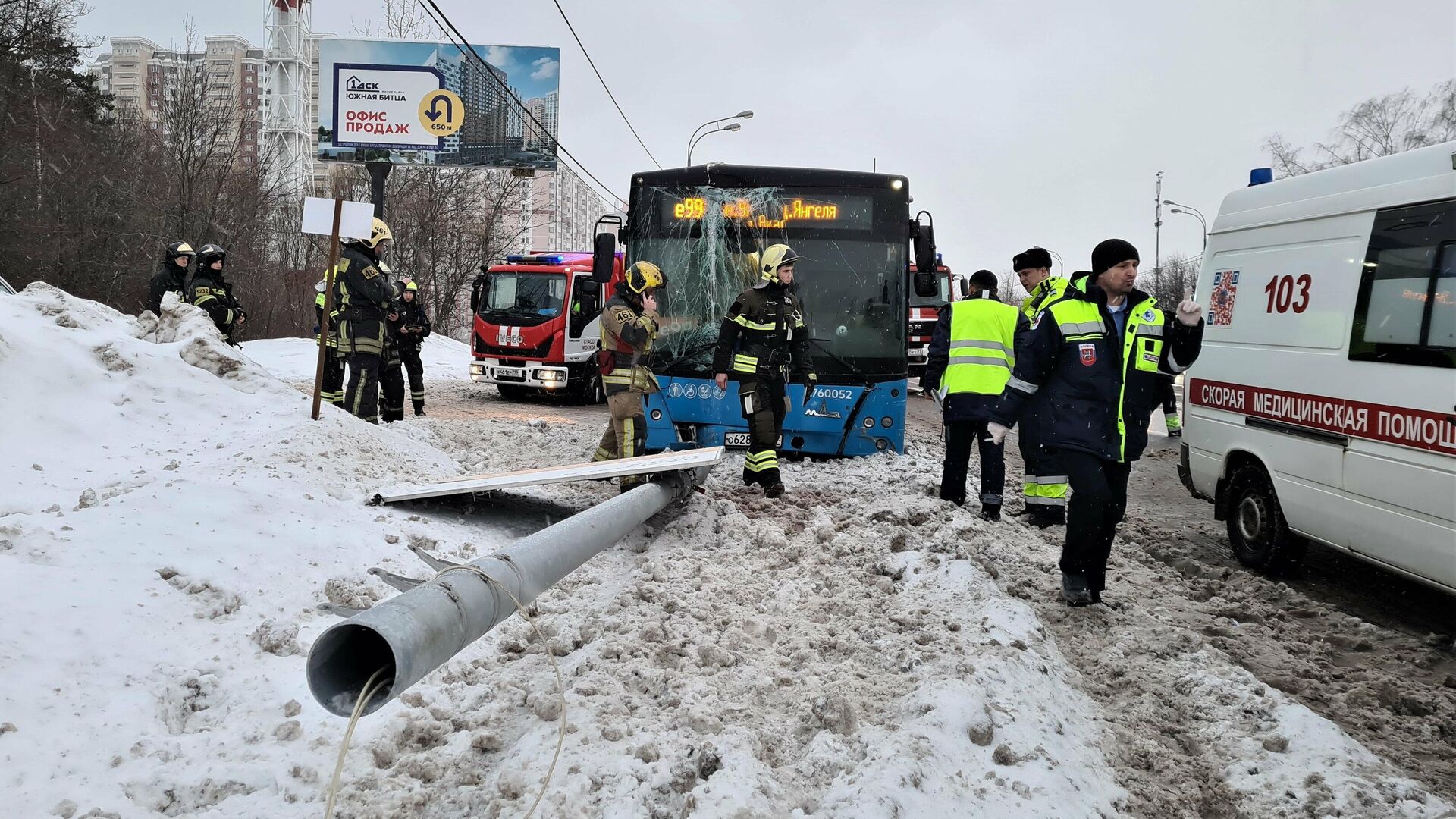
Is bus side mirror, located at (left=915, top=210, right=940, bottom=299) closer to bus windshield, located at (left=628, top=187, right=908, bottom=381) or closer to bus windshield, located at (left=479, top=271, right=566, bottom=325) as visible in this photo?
bus windshield, located at (left=628, top=187, right=908, bottom=381)

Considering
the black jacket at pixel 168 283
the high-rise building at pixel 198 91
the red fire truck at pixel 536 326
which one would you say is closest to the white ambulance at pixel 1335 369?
the black jacket at pixel 168 283

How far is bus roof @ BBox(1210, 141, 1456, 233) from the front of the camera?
16.5 ft

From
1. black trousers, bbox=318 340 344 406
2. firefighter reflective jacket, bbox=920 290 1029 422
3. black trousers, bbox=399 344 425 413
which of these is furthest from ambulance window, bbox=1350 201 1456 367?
black trousers, bbox=399 344 425 413

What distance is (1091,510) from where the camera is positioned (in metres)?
4.77

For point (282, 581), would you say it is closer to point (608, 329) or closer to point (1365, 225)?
point (608, 329)

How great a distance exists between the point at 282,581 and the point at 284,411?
386cm

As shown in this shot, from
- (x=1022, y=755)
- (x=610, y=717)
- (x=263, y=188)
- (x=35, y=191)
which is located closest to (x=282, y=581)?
(x=610, y=717)

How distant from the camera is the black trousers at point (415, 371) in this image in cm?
1211

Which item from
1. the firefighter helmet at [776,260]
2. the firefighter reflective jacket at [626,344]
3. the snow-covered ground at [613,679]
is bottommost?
the snow-covered ground at [613,679]

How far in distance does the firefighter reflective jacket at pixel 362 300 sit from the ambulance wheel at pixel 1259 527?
7464mm

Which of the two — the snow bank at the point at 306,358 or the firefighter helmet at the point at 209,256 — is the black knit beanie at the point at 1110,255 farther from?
the snow bank at the point at 306,358

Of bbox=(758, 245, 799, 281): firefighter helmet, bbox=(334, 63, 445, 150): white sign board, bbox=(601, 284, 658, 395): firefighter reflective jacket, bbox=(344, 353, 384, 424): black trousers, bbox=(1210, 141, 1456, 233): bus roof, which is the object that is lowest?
bbox=(344, 353, 384, 424): black trousers

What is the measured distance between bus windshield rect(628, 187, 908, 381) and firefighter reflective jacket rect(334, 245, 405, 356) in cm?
252

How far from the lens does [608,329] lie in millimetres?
7629
